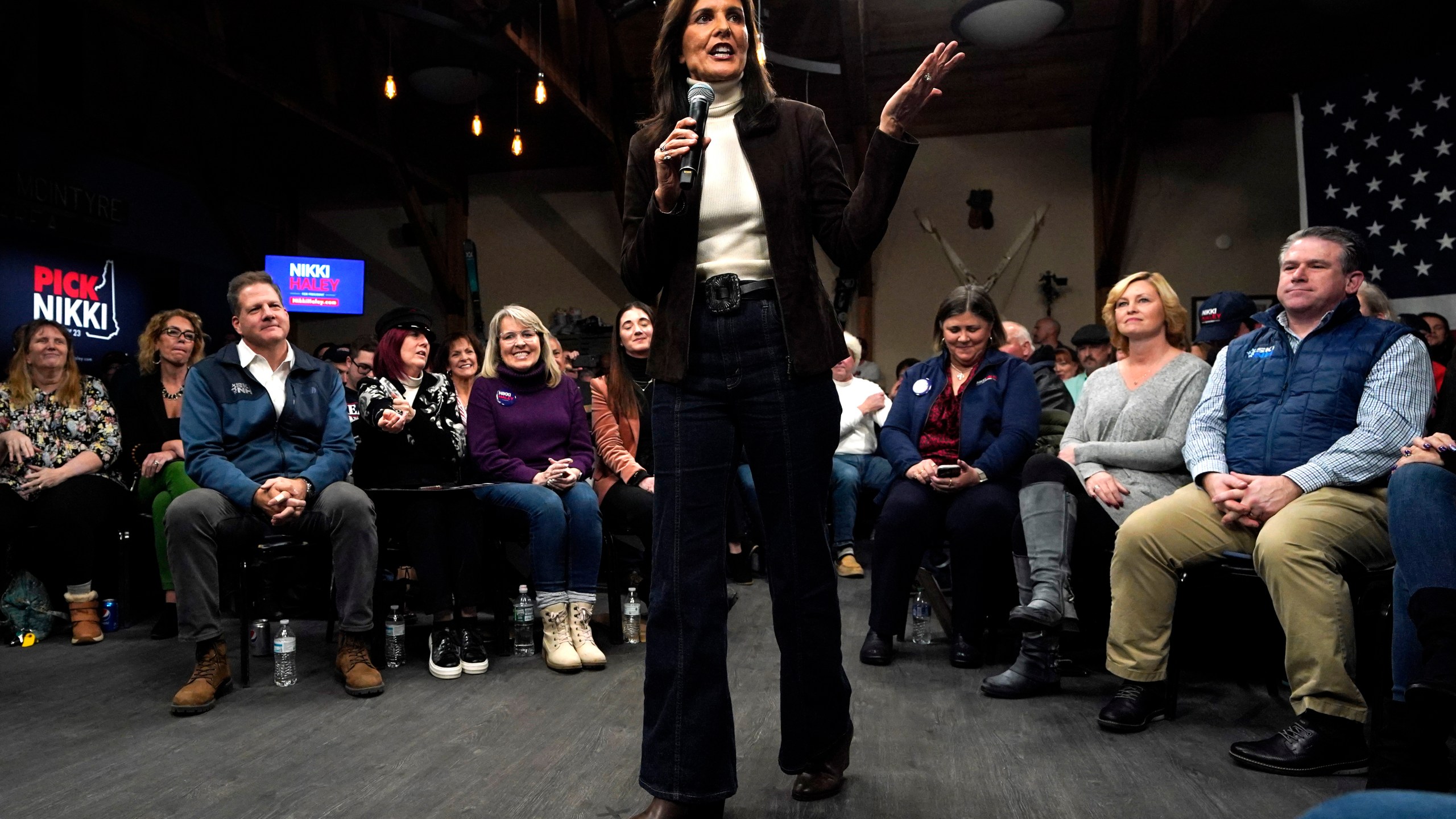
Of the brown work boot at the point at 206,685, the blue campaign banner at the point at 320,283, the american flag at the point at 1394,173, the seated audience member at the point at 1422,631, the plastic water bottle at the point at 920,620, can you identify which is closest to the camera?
the seated audience member at the point at 1422,631

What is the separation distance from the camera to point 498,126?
9.56 meters

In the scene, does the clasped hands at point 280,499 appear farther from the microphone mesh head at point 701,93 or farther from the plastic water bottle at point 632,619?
the microphone mesh head at point 701,93

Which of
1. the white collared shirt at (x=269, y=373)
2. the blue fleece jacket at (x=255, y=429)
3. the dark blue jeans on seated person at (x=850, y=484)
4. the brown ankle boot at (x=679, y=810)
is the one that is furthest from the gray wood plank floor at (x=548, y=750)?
the dark blue jeans on seated person at (x=850, y=484)

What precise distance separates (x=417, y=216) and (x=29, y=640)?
22.1ft

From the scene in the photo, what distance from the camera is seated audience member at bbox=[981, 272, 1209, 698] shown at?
2518 millimetres

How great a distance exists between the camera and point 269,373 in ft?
9.45

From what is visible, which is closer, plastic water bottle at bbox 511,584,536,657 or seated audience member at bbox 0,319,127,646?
plastic water bottle at bbox 511,584,536,657

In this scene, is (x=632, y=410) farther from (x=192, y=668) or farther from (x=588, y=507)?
(x=192, y=668)

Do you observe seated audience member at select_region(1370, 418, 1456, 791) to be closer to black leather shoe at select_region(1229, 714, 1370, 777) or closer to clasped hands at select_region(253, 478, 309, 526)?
black leather shoe at select_region(1229, 714, 1370, 777)

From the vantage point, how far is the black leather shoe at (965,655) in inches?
110

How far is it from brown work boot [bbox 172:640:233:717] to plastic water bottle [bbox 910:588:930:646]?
211 cm

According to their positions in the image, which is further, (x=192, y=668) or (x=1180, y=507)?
(x=192, y=668)

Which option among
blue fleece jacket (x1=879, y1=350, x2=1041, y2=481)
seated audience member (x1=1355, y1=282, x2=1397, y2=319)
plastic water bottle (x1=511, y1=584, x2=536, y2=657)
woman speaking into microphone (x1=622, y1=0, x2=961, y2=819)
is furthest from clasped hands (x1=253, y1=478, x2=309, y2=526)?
seated audience member (x1=1355, y1=282, x2=1397, y2=319)

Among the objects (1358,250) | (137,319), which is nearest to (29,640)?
(1358,250)
